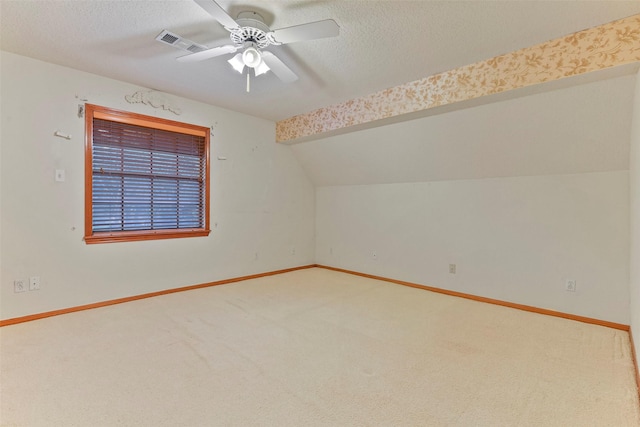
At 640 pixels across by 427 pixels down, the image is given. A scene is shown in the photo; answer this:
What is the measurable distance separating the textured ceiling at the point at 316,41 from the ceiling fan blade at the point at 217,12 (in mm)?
175

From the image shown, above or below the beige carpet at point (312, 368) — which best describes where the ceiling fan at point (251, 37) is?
above

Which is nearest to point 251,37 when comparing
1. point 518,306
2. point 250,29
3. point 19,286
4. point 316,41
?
point 250,29

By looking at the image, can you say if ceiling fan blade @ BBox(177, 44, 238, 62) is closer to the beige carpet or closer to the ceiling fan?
the ceiling fan

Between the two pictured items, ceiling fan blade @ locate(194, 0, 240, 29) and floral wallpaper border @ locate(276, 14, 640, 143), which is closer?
ceiling fan blade @ locate(194, 0, 240, 29)

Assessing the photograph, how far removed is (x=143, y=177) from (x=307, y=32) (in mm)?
2631

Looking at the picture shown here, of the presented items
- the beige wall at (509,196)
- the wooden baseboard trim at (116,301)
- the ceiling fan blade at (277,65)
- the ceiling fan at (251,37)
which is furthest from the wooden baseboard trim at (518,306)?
the ceiling fan at (251,37)

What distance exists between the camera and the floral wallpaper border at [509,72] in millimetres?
2074

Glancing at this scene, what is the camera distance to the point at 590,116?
2.58m

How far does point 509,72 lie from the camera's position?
8.22ft

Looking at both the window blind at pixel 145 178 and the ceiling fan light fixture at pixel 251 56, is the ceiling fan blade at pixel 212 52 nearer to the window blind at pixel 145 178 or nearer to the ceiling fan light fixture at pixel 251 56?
the ceiling fan light fixture at pixel 251 56

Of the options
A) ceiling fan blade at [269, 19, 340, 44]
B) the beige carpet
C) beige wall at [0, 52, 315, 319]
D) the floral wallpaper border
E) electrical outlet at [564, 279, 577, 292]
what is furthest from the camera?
electrical outlet at [564, 279, 577, 292]

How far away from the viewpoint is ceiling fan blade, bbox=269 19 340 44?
70.2 inches

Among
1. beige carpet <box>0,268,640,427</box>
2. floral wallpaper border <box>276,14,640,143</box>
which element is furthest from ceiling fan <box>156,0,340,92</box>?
beige carpet <box>0,268,640,427</box>

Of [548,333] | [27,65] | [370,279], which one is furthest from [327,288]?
[27,65]
